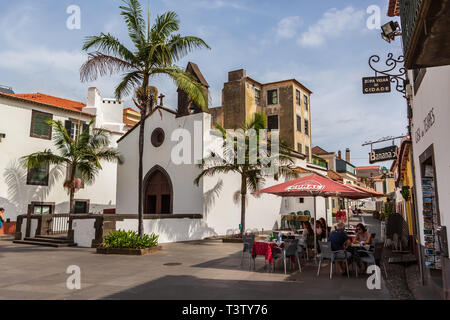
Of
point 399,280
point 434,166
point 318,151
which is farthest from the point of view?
point 318,151

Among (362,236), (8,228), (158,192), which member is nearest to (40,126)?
(8,228)

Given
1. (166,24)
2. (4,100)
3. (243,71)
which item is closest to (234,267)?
(166,24)

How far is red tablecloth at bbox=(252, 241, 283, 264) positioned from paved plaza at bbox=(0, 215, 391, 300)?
1.45 ft

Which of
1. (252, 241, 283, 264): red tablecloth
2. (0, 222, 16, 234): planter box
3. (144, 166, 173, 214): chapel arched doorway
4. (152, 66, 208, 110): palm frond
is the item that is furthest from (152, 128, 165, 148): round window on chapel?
(252, 241, 283, 264): red tablecloth

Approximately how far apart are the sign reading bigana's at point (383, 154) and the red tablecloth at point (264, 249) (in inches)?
206

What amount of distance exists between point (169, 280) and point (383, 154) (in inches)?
335

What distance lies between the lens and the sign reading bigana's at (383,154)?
470 inches

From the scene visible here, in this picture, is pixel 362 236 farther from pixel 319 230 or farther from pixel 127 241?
pixel 127 241

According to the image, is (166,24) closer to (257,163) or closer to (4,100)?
(257,163)

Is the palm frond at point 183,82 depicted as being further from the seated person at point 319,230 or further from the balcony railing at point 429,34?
the balcony railing at point 429,34

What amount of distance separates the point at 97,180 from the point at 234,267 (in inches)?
891

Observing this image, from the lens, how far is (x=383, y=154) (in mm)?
12242

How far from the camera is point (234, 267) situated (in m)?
10.3

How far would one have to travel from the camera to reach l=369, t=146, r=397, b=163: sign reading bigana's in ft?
39.2
